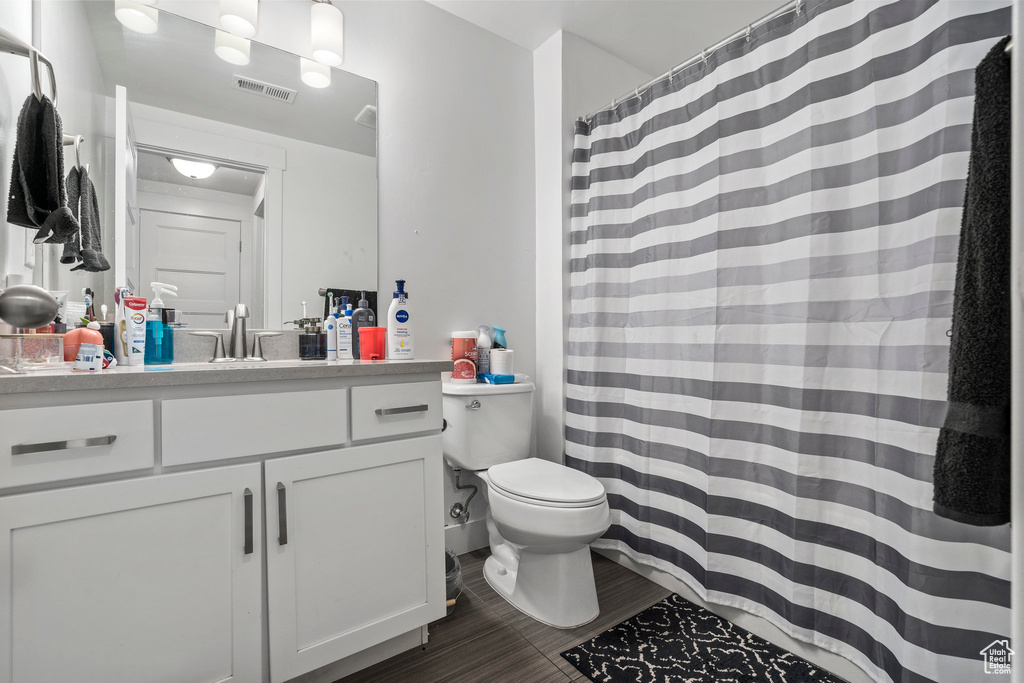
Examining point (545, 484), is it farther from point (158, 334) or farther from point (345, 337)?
point (158, 334)

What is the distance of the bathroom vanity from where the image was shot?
865 mm

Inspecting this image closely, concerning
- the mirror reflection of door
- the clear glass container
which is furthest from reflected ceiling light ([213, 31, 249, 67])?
the clear glass container

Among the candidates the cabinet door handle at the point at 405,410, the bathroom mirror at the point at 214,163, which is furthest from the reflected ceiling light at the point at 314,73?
the cabinet door handle at the point at 405,410

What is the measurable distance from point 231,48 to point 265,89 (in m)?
0.15

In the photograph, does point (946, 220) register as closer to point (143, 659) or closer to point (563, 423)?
point (563, 423)

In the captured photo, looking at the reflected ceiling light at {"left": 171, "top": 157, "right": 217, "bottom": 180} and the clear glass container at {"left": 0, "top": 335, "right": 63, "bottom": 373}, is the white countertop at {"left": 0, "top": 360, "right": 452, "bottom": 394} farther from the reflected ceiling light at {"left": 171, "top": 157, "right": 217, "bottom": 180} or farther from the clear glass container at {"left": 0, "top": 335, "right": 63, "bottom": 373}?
the reflected ceiling light at {"left": 171, "top": 157, "right": 217, "bottom": 180}

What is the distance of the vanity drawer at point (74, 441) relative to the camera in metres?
0.84

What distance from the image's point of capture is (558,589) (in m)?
1.55

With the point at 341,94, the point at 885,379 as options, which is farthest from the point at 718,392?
the point at 341,94

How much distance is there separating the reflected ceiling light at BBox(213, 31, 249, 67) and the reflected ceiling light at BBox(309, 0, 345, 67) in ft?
0.76

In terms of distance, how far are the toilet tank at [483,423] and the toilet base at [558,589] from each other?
0.38 meters

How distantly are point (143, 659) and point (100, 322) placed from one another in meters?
0.91

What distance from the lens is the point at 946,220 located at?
1.04 meters

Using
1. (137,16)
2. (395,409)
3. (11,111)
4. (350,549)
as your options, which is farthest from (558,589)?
(137,16)
